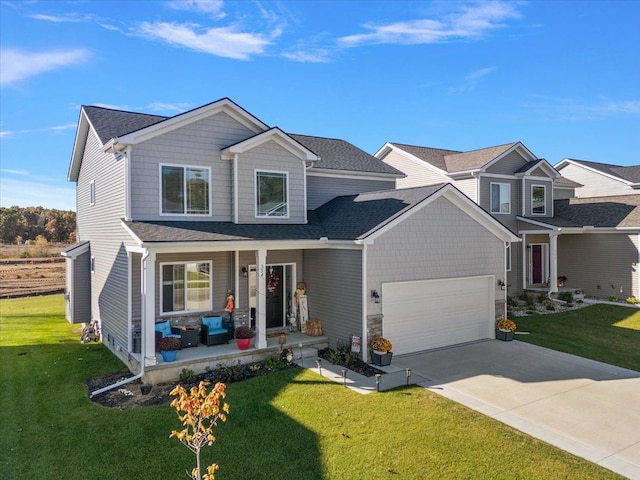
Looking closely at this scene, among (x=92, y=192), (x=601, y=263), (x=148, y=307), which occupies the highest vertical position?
(x=92, y=192)

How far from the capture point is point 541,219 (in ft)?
74.0

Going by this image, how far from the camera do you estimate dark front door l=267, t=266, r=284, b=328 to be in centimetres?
1337

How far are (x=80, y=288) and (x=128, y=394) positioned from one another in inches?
342

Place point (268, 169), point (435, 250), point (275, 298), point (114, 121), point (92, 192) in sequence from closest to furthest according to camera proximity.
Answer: point (435, 250)
point (268, 169)
point (275, 298)
point (114, 121)
point (92, 192)

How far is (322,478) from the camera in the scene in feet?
19.5

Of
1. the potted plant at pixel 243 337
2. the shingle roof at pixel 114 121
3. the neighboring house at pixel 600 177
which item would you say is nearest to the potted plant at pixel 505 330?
the potted plant at pixel 243 337

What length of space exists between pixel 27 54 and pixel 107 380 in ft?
38.6

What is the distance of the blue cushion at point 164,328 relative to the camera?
11102 mm

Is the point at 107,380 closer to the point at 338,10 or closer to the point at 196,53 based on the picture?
the point at 196,53

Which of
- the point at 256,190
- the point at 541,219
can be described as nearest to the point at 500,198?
the point at 541,219

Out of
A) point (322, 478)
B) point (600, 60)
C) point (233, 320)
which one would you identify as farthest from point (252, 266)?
point (600, 60)

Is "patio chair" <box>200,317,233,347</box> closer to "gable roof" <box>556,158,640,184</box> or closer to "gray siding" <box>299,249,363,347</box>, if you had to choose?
"gray siding" <box>299,249,363,347</box>

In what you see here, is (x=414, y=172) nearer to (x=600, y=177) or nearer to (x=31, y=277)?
(x=600, y=177)

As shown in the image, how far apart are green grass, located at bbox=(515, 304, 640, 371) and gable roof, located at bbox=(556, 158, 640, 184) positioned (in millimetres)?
15026
